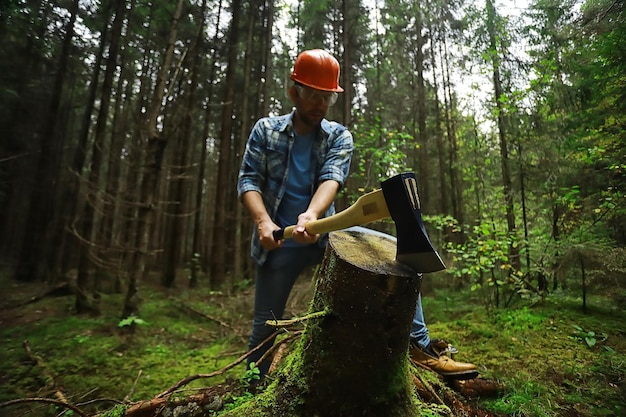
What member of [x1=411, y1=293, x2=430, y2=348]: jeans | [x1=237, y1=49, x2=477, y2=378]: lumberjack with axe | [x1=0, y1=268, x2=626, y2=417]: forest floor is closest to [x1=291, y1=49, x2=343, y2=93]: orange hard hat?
[x1=237, y1=49, x2=477, y2=378]: lumberjack with axe

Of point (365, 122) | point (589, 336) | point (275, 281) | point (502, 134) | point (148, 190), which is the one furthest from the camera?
point (365, 122)

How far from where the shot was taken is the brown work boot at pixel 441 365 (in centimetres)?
221

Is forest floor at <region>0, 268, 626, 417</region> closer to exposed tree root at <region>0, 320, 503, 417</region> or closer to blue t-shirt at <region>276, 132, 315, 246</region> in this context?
exposed tree root at <region>0, 320, 503, 417</region>

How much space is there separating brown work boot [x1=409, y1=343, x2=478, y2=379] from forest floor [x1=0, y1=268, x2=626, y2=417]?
0.21 metres

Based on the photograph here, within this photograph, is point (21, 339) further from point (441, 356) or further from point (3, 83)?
point (441, 356)

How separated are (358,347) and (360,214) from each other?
65cm

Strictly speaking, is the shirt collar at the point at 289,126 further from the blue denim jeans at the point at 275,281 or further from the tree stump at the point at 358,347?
the tree stump at the point at 358,347

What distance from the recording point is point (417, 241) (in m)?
1.42

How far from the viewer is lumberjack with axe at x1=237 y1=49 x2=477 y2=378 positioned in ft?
7.38

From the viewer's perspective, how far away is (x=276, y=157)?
2.68 meters

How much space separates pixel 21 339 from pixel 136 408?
18.0 feet

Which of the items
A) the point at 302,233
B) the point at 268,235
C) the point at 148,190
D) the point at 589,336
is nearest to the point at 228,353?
the point at 148,190

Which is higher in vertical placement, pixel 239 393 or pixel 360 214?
pixel 360 214

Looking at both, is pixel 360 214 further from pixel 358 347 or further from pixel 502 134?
pixel 502 134
